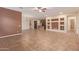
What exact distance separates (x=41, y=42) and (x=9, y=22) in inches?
40.2

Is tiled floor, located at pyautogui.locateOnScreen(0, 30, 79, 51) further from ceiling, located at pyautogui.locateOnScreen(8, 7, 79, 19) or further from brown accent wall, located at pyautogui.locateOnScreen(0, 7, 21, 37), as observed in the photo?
ceiling, located at pyautogui.locateOnScreen(8, 7, 79, 19)

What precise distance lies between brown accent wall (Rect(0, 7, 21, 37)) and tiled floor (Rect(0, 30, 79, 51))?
0.59 ft

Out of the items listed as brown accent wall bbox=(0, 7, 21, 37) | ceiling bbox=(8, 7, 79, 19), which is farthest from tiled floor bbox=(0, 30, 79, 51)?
ceiling bbox=(8, 7, 79, 19)

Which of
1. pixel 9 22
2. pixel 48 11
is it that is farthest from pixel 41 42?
pixel 9 22

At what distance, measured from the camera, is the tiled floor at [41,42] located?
3.06 m

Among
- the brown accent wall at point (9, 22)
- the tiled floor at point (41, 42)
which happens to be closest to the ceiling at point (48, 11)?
the brown accent wall at point (9, 22)

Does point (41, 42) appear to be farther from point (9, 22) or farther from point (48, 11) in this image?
point (9, 22)

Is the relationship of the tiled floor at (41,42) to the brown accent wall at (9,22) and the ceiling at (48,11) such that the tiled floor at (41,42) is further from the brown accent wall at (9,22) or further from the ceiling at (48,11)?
the ceiling at (48,11)

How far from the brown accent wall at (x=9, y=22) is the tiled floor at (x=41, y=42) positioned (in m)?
0.18

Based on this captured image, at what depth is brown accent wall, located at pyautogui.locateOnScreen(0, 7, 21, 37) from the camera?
3.11 m

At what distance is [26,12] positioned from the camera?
321cm
